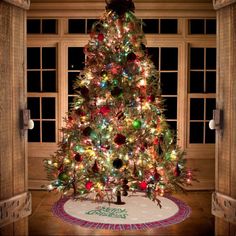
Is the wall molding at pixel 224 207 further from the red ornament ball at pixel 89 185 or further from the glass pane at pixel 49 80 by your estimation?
the glass pane at pixel 49 80

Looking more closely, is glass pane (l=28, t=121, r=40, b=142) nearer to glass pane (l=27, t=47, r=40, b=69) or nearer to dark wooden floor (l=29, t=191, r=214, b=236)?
glass pane (l=27, t=47, r=40, b=69)

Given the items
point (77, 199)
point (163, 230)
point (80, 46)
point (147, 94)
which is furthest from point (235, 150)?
point (80, 46)

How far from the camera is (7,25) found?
153 inches

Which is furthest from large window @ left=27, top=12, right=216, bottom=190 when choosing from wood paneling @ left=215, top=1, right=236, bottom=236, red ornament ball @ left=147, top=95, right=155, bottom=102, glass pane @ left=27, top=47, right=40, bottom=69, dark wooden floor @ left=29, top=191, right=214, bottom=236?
wood paneling @ left=215, top=1, right=236, bottom=236

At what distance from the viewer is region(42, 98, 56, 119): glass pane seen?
23.2 ft

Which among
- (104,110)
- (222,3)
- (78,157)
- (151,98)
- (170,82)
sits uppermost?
(222,3)

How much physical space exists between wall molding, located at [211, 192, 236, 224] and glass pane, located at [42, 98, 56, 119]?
362 centimetres

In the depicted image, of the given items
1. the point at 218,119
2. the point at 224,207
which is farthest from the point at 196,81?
the point at 224,207

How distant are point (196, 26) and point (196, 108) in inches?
52.0

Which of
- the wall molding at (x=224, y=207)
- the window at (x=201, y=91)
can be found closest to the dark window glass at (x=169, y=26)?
the window at (x=201, y=91)

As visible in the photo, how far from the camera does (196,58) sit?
711 centimetres

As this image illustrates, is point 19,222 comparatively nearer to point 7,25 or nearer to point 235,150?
point 7,25

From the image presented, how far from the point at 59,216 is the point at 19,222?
1121 millimetres

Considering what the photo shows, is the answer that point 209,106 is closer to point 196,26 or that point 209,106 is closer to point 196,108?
point 196,108
